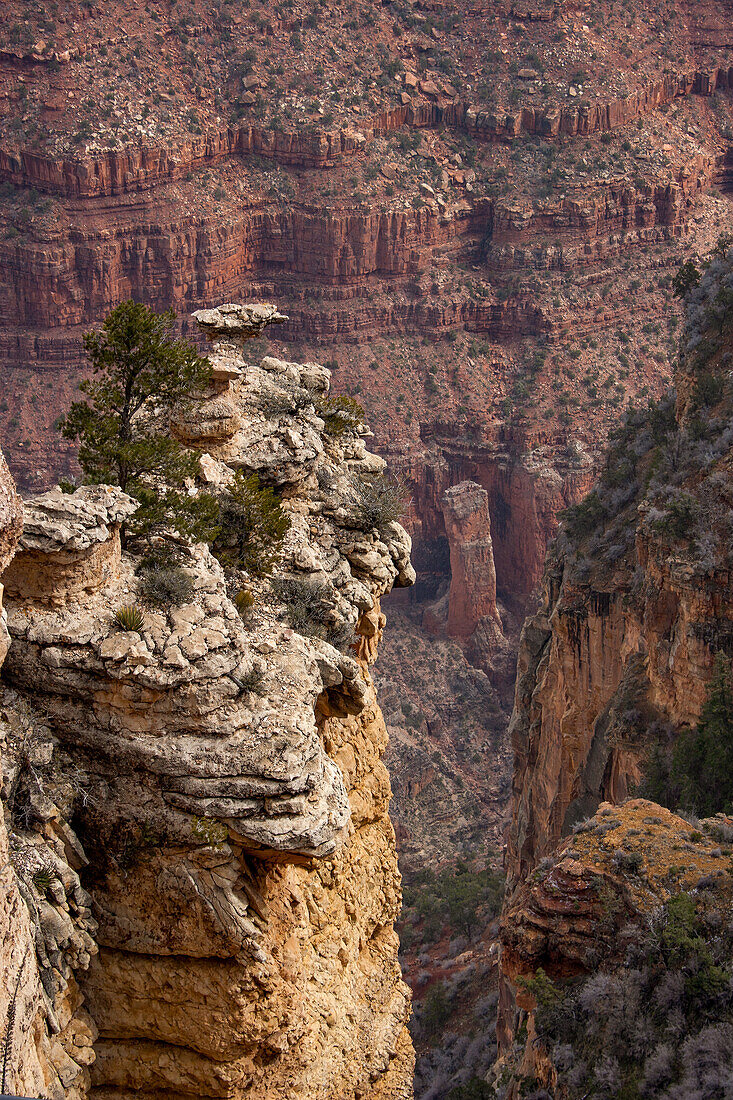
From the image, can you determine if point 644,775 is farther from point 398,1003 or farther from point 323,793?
point 323,793

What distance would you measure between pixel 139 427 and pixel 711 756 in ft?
73.9

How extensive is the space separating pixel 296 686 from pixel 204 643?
50.2 inches

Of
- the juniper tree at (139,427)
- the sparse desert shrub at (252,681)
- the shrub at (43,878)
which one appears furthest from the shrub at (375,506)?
the shrub at (43,878)

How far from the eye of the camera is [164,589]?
45.2 feet

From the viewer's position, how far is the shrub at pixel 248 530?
647 inches

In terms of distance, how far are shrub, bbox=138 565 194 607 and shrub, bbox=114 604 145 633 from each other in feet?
1.49

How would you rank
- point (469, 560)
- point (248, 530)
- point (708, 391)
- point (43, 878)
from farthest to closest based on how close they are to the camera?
point (469, 560), point (708, 391), point (248, 530), point (43, 878)

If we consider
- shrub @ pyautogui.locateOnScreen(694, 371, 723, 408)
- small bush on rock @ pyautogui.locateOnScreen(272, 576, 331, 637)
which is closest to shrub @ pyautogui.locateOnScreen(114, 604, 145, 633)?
small bush on rock @ pyautogui.locateOnScreen(272, 576, 331, 637)

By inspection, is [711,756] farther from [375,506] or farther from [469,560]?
[469,560]

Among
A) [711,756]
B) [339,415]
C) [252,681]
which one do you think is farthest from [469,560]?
[252,681]

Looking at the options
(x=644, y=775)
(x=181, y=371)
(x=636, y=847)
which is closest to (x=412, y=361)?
(x=644, y=775)

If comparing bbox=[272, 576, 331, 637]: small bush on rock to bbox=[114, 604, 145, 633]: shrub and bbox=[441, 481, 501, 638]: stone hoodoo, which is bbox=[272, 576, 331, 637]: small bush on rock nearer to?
bbox=[114, 604, 145, 633]: shrub

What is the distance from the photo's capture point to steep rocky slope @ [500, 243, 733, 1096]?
25.4 meters

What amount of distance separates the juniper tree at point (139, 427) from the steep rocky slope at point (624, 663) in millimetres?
14304
